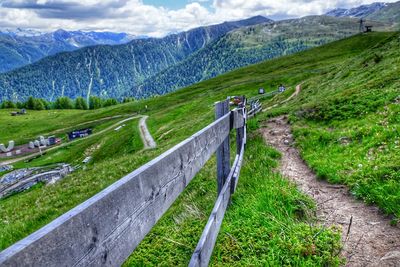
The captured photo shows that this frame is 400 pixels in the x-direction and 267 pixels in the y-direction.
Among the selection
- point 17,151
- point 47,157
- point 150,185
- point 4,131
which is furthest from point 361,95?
point 4,131

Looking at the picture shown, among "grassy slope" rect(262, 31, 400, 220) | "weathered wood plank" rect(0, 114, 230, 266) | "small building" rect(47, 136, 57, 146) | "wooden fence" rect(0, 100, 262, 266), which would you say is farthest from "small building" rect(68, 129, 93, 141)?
"weathered wood plank" rect(0, 114, 230, 266)

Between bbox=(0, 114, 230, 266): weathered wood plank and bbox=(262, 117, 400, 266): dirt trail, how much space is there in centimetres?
385

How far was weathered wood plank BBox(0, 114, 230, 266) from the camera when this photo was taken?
1565 mm

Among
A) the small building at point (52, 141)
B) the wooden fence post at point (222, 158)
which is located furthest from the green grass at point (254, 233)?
the small building at point (52, 141)

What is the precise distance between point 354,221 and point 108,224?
5.97 metres

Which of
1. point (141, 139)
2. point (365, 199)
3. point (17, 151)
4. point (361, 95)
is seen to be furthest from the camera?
Answer: point (17, 151)

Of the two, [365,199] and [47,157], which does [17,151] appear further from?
[365,199]

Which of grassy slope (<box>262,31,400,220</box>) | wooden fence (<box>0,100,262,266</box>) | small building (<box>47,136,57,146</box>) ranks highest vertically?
wooden fence (<box>0,100,262,266</box>)

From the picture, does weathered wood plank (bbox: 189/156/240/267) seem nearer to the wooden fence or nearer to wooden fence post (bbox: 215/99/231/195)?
the wooden fence

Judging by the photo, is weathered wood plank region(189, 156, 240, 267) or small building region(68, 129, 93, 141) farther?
small building region(68, 129, 93, 141)

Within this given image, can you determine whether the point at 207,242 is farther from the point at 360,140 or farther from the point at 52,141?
the point at 52,141

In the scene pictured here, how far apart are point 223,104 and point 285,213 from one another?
8.73 ft

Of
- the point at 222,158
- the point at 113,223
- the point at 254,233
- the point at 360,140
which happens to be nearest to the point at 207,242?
the point at 254,233

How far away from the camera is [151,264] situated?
536 centimetres
